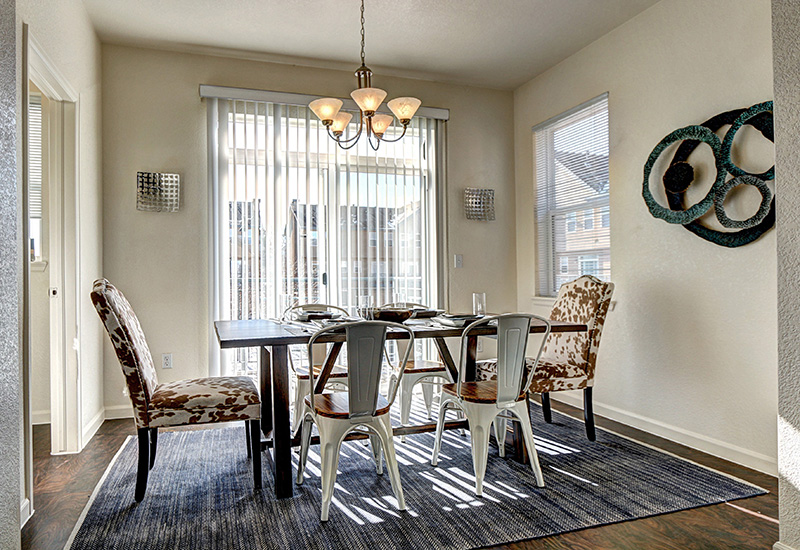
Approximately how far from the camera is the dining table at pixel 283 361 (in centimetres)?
229

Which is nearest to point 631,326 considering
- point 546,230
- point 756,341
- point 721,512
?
point 756,341

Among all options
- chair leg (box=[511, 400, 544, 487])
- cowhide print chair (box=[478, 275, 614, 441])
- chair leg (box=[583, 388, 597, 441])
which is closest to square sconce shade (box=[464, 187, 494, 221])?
cowhide print chair (box=[478, 275, 614, 441])

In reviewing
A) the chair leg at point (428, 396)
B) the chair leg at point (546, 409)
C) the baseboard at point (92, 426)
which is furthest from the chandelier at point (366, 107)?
the baseboard at point (92, 426)

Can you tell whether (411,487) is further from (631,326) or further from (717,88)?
(717,88)

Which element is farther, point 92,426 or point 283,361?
point 92,426

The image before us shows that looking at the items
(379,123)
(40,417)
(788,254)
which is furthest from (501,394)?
(40,417)

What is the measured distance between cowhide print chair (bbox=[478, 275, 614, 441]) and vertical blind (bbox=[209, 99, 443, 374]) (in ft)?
4.39

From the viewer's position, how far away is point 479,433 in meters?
2.39

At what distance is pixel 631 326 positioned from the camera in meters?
3.53

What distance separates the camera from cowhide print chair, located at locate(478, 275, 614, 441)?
9.89 ft

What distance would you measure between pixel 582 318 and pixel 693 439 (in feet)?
2.99

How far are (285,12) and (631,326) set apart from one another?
3.06 meters

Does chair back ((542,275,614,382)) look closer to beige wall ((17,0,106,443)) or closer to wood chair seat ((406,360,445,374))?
wood chair seat ((406,360,445,374))

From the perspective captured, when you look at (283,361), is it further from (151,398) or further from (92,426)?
(92,426)
